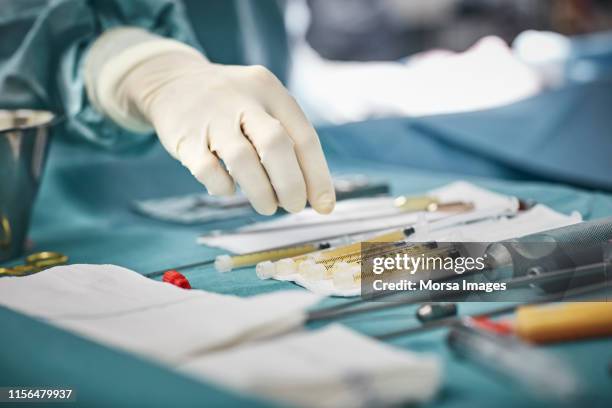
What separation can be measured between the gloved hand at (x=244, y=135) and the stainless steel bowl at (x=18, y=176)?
0.66 feet

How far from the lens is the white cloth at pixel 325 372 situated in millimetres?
596

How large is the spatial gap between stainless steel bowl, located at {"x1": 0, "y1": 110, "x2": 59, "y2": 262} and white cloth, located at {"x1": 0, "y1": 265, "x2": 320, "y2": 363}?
0.31m

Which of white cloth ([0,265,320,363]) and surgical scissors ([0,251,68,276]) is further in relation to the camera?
surgical scissors ([0,251,68,276])

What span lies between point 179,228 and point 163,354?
2.62ft

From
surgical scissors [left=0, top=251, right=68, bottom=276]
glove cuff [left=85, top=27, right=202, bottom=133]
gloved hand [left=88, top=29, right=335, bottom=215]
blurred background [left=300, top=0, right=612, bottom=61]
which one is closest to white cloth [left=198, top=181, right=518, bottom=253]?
gloved hand [left=88, top=29, right=335, bottom=215]

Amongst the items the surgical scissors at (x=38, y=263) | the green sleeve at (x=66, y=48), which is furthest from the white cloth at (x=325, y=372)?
the green sleeve at (x=66, y=48)

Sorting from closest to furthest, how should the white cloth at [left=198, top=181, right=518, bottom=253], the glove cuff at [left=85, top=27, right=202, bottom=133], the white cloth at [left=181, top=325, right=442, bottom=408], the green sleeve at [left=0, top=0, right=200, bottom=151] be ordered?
the white cloth at [left=181, top=325, right=442, bottom=408] < the white cloth at [left=198, top=181, right=518, bottom=253] < the glove cuff at [left=85, top=27, right=202, bottom=133] < the green sleeve at [left=0, top=0, right=200, bottom=151]

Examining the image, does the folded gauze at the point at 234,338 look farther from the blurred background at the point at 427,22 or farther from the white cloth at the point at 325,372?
the blurred background at the point at 427,22

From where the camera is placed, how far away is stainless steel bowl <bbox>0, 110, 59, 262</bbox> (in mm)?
1247

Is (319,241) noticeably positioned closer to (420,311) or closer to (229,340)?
(420,311)

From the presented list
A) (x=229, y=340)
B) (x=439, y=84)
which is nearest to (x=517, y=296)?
(x=229, y=340)

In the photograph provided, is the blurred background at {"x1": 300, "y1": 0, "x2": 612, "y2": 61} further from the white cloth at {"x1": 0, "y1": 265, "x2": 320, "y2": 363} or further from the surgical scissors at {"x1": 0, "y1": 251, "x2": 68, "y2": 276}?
the white cloth at {"x1": 0, "y1": 265, "x2": 320, "y2": 363}

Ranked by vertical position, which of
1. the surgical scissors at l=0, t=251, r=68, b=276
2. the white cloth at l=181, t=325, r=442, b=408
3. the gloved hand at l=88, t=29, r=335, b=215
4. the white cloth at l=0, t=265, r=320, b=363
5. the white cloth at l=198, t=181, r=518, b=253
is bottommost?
the surgical scissors at l=0, t=251, r=68, b=276

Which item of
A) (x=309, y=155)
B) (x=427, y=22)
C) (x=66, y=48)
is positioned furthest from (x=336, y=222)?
(x=427, y=22)
